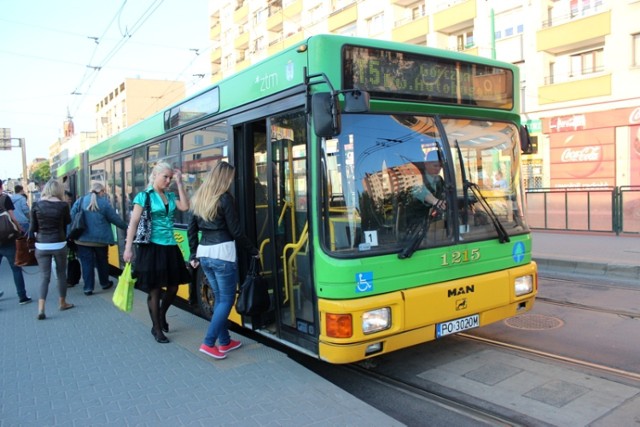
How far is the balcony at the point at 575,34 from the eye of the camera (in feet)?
73.9

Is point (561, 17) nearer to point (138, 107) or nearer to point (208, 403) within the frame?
point (208, 403)

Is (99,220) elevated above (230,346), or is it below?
above

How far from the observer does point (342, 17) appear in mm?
34062

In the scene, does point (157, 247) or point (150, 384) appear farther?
point (157, 247)

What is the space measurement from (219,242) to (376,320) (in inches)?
64.1

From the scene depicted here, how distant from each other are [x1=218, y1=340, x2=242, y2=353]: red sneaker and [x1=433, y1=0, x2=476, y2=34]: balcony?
25.6 meters

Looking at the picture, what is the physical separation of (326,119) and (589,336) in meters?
4.05

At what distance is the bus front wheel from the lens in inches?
249

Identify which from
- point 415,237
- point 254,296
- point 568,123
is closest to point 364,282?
point 415,237

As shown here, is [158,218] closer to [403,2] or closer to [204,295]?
[204,295]

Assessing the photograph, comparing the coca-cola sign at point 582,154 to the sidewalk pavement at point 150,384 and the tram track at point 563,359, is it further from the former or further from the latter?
the sidewalk pavement at point 150,384

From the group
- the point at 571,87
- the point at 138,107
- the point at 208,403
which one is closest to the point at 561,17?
the point at 571,87

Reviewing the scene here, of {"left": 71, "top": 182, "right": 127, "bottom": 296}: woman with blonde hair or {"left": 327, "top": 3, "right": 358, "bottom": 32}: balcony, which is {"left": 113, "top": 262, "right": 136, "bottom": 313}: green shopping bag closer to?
{"left": 71, "top": 182, "right": 127, "bottom": 296}: woman with blonde hair

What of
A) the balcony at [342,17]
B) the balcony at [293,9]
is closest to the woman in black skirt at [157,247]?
the balcony at [342,17]
